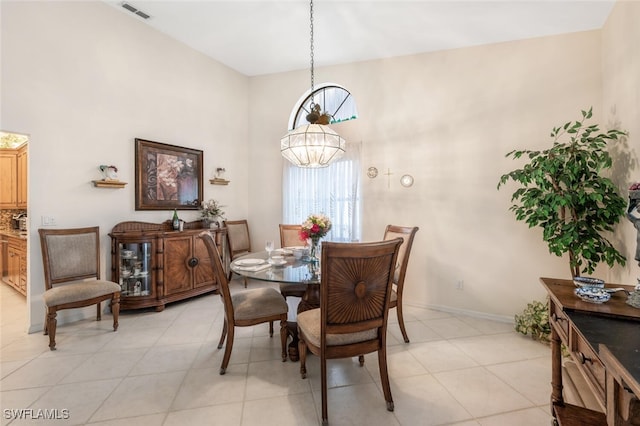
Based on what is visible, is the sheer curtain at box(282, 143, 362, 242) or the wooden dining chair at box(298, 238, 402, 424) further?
the sheer curtain at box(282, 143, 362, 242)

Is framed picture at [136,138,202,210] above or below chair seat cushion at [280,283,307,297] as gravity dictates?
above

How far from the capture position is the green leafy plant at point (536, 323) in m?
2.59

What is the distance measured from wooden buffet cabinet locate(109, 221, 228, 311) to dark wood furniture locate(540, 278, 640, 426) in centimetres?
365

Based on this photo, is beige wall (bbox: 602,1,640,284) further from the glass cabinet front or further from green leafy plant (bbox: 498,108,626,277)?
the glass cabinet front

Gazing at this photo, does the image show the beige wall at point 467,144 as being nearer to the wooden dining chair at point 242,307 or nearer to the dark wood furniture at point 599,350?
the dark wood furniture at point 599,350

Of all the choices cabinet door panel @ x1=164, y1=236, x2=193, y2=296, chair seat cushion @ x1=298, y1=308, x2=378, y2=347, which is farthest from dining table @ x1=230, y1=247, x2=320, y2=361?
cabinet door panel @ x1=164, y1=236, x2=193, y2=296

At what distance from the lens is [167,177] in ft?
12.2

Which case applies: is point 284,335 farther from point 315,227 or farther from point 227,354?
point 315,227

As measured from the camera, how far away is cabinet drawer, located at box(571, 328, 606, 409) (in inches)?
39.0

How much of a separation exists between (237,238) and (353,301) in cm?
318

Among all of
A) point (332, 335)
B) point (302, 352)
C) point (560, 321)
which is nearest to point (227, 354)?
point (302, 352)

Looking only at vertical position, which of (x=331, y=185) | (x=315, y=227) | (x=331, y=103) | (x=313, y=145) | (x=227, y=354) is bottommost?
(x=227, y=354)

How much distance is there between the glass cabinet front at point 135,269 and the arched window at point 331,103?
2831 mm

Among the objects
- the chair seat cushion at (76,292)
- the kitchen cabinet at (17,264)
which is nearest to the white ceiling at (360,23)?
the chair seat cushion at (76,292)
